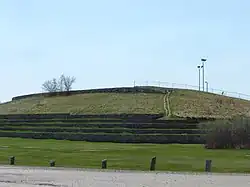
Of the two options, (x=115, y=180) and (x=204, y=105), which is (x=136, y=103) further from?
(x=115, y=180)

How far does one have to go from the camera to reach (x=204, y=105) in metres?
92.0

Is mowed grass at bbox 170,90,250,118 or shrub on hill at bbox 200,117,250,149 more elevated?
mowed grass at bbox 170,90,250,118

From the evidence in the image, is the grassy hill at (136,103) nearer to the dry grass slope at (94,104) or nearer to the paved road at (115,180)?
the dry grass slope at (94,104)

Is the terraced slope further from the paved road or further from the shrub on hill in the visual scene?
the paved road

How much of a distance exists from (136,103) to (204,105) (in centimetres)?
1061

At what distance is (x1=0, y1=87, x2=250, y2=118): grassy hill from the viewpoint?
284 feet

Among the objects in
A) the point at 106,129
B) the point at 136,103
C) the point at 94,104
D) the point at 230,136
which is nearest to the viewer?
the point at 230,136

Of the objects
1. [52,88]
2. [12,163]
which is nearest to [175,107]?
[12,163]

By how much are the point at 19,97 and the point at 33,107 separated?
2457 centimetres

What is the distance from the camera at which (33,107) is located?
9962cm

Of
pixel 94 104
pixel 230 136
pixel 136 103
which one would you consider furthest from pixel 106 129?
pixel 230 136

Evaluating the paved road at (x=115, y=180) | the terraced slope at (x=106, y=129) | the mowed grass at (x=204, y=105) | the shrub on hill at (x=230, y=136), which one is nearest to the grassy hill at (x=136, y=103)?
the mowed grass at (x=204, y=105)

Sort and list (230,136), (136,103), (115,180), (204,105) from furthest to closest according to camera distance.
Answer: (204,105), (136,103), (230,136), (115,180)

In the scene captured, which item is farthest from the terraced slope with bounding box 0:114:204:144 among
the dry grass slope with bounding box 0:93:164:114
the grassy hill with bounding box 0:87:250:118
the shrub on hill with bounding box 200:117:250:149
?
the shrub on hill with bounding box 200:117:250:149
